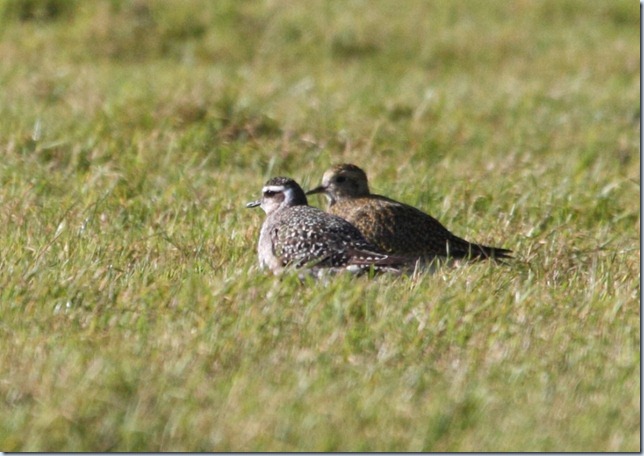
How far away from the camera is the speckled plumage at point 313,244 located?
666 centimetres

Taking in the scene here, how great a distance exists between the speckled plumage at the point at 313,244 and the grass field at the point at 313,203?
0.23 meters

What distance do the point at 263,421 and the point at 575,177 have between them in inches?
223

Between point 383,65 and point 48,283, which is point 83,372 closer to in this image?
point 48,283

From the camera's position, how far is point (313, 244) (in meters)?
6.82

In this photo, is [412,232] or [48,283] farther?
[412,232]

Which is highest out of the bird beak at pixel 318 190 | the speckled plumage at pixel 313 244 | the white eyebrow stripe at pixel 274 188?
the white eyebrow stripe at pixel 274 188

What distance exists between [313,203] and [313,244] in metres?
2.21

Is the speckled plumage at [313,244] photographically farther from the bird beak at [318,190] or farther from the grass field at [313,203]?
the bird beak at [318,190]

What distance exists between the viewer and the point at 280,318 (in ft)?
18.5

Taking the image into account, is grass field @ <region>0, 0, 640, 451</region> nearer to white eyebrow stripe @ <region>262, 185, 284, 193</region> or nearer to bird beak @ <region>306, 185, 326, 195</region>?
white eyebrow stripe @ <region>262, 185, 284, 193</region>

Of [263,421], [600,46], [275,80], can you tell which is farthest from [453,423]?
[600,46]

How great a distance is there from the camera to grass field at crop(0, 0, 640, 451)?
15.3ft

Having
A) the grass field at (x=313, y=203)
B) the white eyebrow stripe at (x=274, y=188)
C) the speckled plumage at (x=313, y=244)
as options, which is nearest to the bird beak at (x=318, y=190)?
the grass field at (x=313, y=203)

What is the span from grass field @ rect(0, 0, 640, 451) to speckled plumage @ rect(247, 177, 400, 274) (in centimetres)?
23
